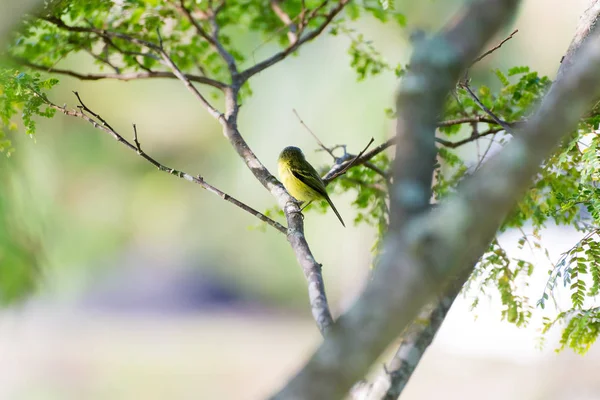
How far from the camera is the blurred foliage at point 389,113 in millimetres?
1835

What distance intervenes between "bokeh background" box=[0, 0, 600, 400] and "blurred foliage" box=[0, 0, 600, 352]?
2852mm

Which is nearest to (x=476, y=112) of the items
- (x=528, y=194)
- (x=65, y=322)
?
(x=528, y=194)

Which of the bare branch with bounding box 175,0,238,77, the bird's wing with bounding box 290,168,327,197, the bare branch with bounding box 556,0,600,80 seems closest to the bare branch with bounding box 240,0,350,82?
the bare branch with bounding box 175,0,238,77

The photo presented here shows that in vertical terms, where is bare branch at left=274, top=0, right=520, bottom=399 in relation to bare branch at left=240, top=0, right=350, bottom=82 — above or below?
below

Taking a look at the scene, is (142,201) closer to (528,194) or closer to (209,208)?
(209,208)

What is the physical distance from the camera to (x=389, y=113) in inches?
112

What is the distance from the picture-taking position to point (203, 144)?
9.49 metres

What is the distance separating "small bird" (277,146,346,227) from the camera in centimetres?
249

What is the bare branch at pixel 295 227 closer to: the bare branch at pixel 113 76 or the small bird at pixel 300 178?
the bare branch at pixel 113 76

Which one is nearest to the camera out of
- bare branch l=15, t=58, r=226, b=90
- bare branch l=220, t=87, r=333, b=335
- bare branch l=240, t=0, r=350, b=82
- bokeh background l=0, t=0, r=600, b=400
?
bare branch l=220, t=87, r=333, b=335

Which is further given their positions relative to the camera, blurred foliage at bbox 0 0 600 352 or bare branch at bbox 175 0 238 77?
bare branch at bbox 175 0 238 77

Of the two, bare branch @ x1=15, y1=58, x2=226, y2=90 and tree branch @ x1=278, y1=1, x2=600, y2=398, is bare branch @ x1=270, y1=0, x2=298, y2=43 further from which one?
tree branch @ x1=278, y1=1, x2=600, y2=398

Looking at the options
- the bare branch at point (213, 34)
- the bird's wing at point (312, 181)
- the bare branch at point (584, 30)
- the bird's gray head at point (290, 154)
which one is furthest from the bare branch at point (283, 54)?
the bare branch at point (584, 30)

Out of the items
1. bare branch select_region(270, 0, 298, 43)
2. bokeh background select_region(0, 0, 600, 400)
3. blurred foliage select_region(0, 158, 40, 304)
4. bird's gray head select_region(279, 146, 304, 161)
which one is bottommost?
blurred foliage select_region(0, 158, 40, 304)
